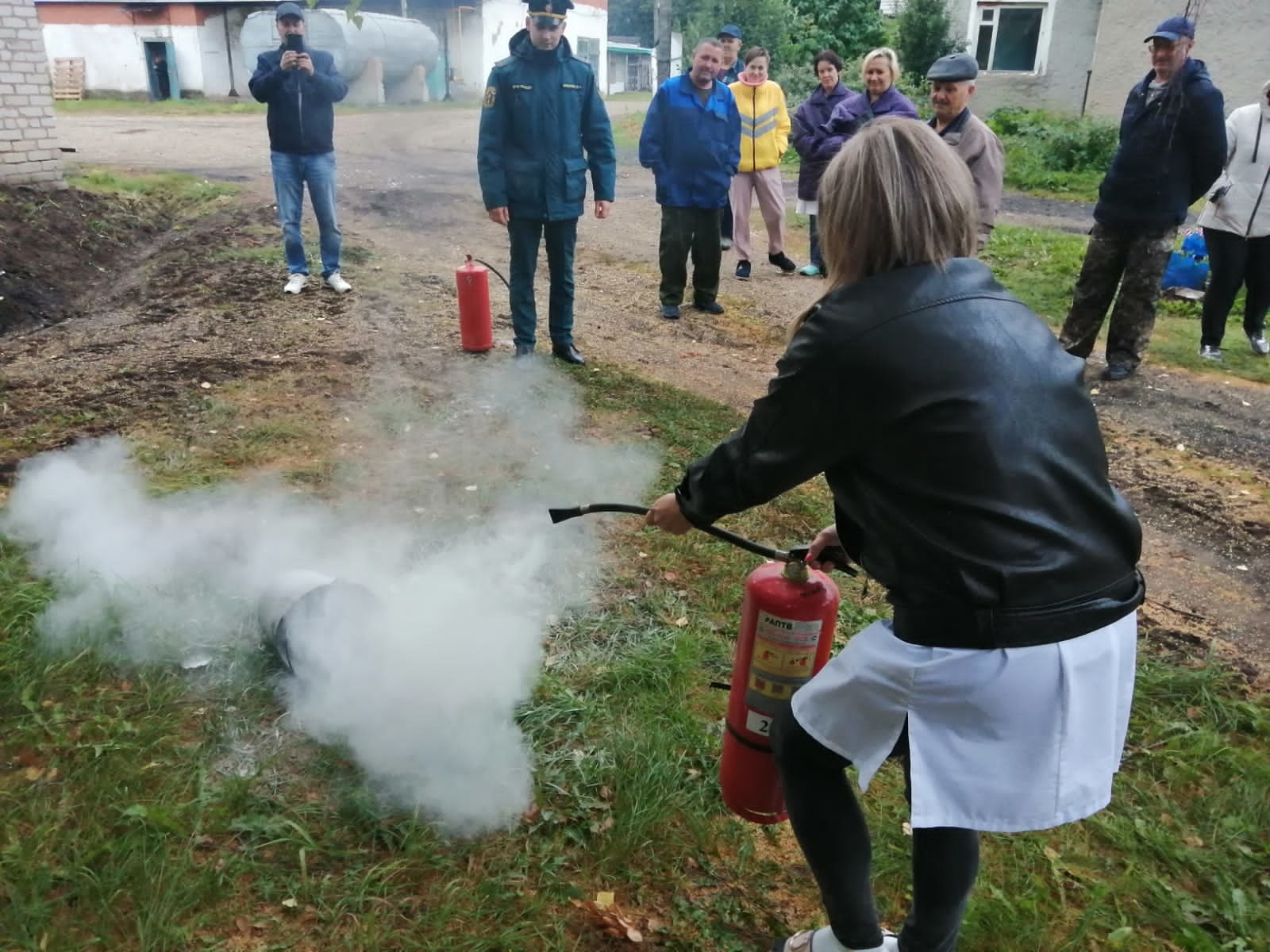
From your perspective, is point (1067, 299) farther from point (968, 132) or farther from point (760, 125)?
point (760, 125)

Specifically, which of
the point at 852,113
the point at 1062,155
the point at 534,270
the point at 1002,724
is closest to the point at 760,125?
the point at 852,113

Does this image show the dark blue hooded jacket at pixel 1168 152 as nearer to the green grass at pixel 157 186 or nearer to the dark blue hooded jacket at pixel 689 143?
the dark blue hooded jacket at pixel 689 143

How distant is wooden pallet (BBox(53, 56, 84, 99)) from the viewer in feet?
90.6

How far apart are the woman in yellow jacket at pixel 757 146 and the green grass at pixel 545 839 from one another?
20.6 feet

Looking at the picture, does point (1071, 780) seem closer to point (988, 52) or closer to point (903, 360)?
point (903, 360)

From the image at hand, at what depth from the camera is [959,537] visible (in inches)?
62.0

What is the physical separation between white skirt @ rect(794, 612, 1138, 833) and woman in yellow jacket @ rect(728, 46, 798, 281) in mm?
7372

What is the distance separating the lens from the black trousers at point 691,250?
734cm

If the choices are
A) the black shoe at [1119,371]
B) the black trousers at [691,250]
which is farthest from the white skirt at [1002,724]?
the black trousers at [691,250]

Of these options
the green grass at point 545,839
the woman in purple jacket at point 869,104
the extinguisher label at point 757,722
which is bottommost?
the green grass at point 545,839

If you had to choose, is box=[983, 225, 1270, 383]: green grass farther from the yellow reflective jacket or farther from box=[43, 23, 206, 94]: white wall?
box=[43, 23, 206, 94]: white wall

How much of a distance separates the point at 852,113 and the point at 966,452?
22.7 feet

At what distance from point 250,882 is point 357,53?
73.2 ft

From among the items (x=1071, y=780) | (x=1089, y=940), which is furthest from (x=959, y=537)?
(x=1089, y=940)
